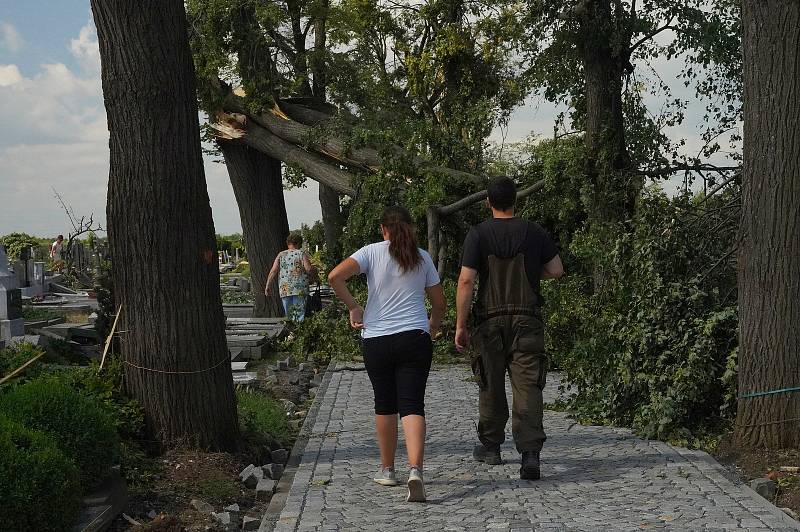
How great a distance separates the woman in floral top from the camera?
18.2 metres

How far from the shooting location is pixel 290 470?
8.60m

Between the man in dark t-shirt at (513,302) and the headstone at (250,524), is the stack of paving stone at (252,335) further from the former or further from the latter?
the headstone at (250,524)

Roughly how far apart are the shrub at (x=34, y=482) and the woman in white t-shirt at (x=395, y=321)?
2.09m

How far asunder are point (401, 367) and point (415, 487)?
32.1 inches

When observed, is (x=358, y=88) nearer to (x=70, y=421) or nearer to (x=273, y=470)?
(x=273, y=470)

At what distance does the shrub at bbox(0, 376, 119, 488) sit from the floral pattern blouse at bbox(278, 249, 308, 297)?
35.6 ft

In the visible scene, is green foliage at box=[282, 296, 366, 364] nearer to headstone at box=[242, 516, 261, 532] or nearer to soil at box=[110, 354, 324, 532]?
soil at box=[110, 354, 324, 532]

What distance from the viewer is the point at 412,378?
7355 mm

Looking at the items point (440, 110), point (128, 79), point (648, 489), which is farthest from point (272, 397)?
point (440, 110)

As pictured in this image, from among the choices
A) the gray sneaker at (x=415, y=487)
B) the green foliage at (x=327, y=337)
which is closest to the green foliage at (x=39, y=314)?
the green foliage at (x=327, y=337)

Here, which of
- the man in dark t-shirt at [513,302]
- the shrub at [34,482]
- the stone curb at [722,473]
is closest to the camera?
the shrub at [34,482]

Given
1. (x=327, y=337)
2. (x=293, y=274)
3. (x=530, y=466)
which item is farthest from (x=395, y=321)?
(x=293, y=274)

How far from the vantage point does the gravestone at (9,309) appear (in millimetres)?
15750

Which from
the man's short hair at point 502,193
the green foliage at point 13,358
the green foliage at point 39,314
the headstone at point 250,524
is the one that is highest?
the man's short hair at point 502,193
